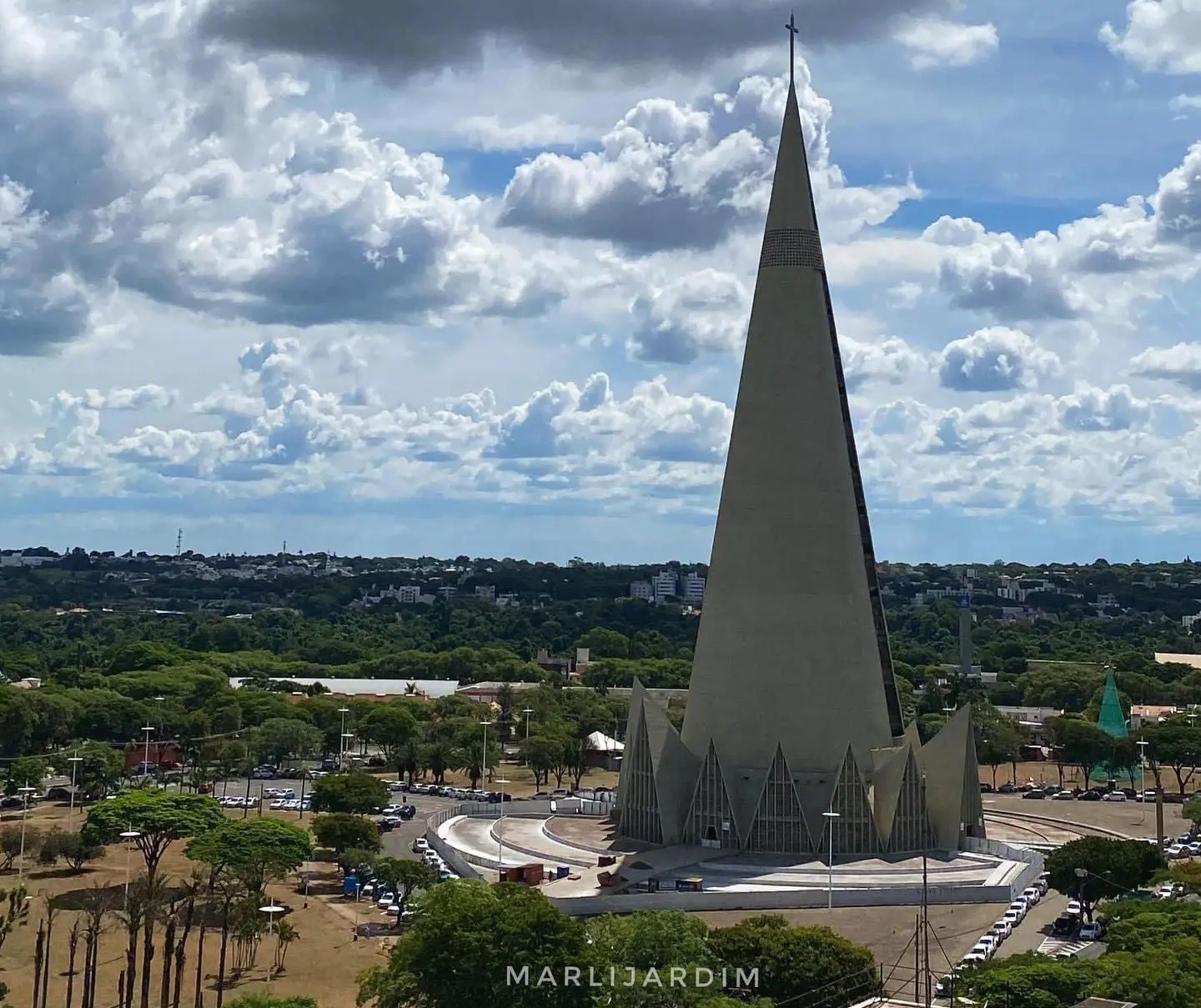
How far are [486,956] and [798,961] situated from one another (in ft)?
27.0

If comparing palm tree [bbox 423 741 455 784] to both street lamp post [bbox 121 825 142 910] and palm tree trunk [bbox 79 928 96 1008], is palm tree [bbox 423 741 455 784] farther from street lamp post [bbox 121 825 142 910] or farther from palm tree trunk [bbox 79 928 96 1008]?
palm tree trunk [bbox 79 928 96 1008]

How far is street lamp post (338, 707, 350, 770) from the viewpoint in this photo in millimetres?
79938

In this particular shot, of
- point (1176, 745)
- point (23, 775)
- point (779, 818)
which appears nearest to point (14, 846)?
point (23, 775)

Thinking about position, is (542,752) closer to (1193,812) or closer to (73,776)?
(73,776)

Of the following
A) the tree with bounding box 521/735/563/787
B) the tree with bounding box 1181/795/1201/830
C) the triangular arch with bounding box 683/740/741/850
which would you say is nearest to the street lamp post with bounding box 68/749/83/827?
the tree with bounding box 521/735/563/787

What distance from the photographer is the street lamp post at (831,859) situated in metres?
44.2

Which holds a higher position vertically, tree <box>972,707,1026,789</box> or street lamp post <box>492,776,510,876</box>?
tree <box>972,707,1026,789</box>

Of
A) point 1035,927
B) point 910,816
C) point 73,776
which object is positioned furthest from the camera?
point 73,776

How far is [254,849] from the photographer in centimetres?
4606

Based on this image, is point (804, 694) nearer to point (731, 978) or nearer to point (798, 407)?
point (798, 407)

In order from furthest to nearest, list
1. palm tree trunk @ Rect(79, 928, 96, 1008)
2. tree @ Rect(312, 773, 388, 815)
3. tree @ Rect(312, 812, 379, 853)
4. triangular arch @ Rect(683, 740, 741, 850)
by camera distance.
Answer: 1. tree @ Rect(312, 773, 388, 815)
2. tree @ Rect(312, 812, 379, 853)
3. triangular arch @ Rect(683, 740, 741, 850)
4. palm tree trunk @ Rect(79, 928, 96, 1008)

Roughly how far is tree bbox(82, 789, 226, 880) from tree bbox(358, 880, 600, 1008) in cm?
2122

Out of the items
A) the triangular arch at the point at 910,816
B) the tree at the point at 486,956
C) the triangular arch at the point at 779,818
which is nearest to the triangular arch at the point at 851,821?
the triangular arch at the point at 910,816

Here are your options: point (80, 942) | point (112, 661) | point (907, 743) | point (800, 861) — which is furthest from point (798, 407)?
point (112, 661)
